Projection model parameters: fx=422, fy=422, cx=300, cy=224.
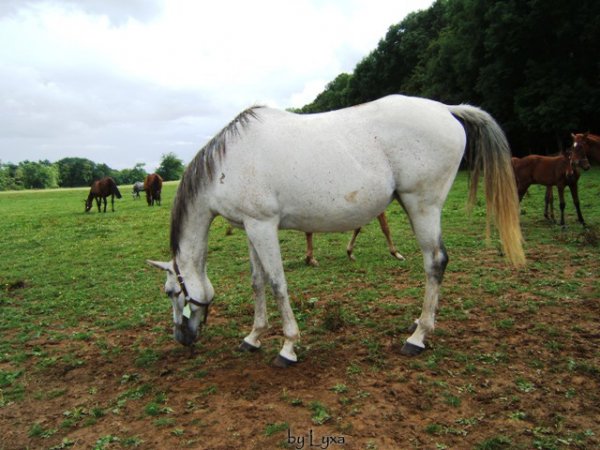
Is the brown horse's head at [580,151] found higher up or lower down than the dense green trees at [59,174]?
lower down

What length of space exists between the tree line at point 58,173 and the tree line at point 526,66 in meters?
89.8

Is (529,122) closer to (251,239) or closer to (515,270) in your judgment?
(515,270)

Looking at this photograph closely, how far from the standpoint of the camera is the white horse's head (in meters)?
3.99

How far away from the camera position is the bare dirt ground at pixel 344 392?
2781mm

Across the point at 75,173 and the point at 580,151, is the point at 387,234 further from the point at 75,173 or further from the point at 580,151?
the point at 75,173

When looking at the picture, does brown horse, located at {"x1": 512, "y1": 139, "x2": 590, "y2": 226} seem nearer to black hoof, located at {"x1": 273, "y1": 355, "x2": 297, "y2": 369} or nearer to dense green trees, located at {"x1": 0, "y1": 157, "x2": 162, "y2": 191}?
black hoof, located at {"x1": 273, "y1": 355, "x2": 297, "y2": 369}

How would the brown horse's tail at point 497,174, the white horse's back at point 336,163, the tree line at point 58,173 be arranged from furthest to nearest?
1. the tree line at point 58,173
2. the brown horse's tail at point 497,174
3. the white horse's back at point 336,163

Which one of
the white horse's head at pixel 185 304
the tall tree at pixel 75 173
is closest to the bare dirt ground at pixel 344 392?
the white horse's head at pixel 185 304

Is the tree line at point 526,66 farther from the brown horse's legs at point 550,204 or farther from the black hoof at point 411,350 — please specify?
the black hoof at point 411,350

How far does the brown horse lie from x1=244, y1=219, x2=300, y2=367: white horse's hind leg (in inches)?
331

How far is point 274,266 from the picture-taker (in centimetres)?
382

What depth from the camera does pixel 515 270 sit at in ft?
20.7

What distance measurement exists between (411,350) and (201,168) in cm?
259

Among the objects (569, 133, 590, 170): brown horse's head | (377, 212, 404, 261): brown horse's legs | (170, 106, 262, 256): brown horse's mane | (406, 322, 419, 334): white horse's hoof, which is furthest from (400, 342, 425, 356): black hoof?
(569, 133, 590, 170): brown horse's head
